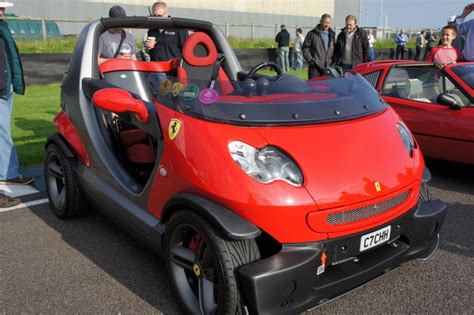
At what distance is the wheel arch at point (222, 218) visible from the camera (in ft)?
6.80

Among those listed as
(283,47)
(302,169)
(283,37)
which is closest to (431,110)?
(302,169)

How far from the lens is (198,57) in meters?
3.79

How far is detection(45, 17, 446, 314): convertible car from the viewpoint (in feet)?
6.92

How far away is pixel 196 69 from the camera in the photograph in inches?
150

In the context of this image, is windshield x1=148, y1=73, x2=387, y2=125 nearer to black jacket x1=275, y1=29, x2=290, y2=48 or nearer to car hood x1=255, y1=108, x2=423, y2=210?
car hood x1=255, y1=108, x2=423, y2=210

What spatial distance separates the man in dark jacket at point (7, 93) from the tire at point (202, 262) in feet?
7.94

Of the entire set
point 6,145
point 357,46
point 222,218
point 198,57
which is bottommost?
point 6,145

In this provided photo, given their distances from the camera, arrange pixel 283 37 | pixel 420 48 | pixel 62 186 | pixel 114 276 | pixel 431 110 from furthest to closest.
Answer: pixel 420 48
pixel 283 37
pixel 431 110
pixel 62 186
pixel 114 276

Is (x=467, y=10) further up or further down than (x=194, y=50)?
further up

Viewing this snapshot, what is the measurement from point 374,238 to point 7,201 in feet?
11.0

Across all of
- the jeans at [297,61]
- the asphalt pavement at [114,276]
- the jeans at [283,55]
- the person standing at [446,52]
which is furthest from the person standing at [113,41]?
the jeans at [297,61]

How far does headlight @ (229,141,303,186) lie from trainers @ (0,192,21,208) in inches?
111

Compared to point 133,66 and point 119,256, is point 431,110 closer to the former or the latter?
point 133,66

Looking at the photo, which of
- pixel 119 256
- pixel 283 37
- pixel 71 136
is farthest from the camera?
pixel 283 37
